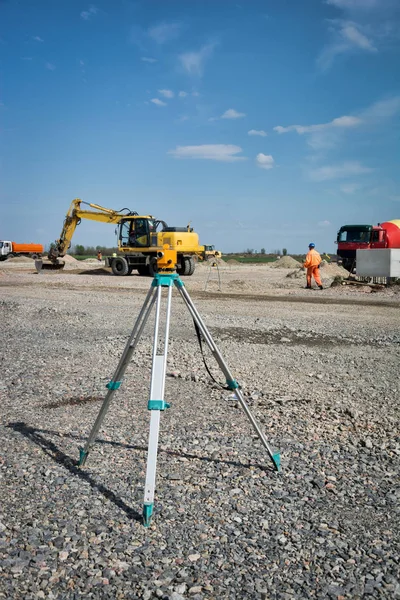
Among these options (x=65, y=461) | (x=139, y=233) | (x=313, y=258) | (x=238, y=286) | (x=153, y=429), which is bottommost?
(x=65, y=461)

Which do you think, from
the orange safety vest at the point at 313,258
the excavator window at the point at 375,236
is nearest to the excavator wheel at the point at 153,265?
the orange safety vest at the point at 313,258

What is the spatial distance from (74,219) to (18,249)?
77.6ft

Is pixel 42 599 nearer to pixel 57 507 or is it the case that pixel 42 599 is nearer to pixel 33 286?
pixel 57 507

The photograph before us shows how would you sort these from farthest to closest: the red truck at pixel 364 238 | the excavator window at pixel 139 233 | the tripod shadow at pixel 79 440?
the red truck at pixel 364 238
the excavator window at pixel 139 233
the tripod shadow at pixel 79 440

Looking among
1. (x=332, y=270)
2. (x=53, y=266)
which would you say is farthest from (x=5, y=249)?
(x=332, y=270)

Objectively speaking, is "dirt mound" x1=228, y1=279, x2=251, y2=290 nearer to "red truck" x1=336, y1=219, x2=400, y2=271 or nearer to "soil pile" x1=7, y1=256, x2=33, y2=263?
"red truck" x1=336, y1=219, x2=400, y2=271

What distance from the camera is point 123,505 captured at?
3.75 metres

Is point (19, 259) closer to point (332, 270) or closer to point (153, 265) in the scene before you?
point (332, 270)

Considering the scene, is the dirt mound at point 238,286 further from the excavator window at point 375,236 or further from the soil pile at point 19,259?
the soil pile at point 19,259

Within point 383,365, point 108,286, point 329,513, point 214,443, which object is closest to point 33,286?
point 108,286

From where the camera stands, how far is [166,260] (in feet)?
12.4

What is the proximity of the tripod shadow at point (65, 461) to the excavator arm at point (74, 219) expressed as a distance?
22.8 metres

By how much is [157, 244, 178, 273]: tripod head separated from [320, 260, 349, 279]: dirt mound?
27.8 metres

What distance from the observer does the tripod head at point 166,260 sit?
149 inches
